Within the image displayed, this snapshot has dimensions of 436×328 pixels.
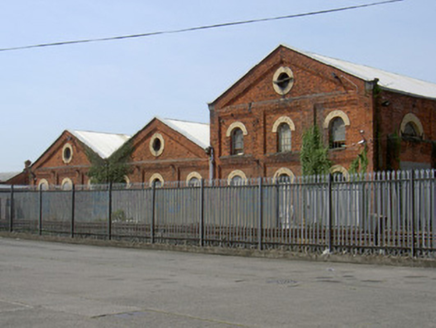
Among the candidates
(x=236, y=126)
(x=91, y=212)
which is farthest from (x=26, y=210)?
(x=236, y=126)

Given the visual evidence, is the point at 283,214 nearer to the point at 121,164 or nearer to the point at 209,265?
the point at 209,265

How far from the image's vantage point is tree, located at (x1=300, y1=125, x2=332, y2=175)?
3050cm

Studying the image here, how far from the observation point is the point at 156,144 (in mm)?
40812

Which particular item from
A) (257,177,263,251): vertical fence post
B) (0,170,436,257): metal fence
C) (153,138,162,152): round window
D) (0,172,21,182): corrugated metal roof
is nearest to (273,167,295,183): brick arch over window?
(153,138,162,152): round window

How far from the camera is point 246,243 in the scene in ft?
59.9

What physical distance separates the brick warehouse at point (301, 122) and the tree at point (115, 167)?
282 cm

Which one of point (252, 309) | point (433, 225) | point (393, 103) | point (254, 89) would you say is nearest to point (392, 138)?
point (393, 103)

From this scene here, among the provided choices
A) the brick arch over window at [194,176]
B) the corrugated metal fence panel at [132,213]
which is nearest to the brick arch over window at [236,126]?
the brick arch over window at [194,176]

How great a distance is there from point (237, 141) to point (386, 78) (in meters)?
8.49

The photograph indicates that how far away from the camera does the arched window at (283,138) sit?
32.7 m

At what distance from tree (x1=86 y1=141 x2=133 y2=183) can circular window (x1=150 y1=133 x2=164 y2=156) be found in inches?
73.6

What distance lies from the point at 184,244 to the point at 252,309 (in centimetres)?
1168

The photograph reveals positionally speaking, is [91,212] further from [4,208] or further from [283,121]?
[283,121]

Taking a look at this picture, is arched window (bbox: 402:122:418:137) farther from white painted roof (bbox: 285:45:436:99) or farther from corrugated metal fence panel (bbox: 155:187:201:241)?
corrugated metal fence panel (bbox: 155:187:201:241)
